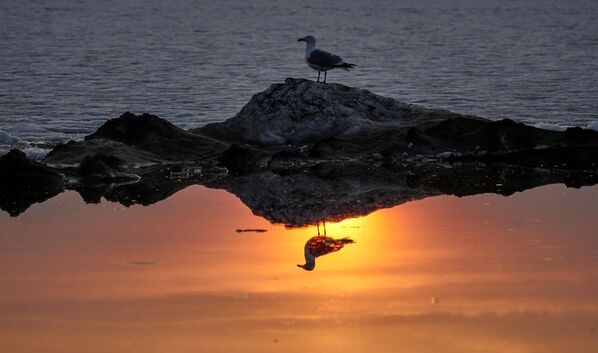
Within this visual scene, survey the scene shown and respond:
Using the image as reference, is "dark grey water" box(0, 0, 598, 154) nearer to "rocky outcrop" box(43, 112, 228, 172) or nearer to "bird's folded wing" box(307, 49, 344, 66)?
"rocky outcrop" box(43, 112, 228, 172)

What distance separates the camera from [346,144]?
1833cm

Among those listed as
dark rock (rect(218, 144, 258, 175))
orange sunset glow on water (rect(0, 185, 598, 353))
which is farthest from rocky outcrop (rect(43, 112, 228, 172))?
orange sunset glow on water (rect(0, 185, 598, 353))

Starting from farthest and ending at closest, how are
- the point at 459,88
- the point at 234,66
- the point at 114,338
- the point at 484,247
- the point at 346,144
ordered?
the point at 234,66
the point at 459,88
the point at 346,144
the point at 484,247
the point at 114,338

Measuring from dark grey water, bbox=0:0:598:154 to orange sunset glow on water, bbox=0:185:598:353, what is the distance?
9241 mm

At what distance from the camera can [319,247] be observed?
1216cm

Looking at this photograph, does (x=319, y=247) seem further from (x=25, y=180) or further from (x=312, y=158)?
(x=312, y=158)

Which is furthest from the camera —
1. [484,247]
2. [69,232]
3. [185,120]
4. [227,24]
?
[227,24]

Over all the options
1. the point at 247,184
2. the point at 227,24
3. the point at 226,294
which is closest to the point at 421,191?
the point at 247,184

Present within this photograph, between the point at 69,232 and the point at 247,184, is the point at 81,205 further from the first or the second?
the point at 247,184

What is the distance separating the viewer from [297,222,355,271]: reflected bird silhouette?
37.6 ft

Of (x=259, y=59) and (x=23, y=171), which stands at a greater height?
(x=23, y=171)

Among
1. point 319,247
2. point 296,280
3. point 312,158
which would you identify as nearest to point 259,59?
point 312,158

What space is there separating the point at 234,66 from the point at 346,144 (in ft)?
71.7

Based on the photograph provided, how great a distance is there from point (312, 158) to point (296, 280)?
7050 millimetres
